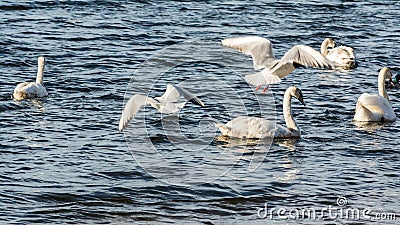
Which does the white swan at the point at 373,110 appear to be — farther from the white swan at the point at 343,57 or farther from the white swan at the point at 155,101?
the white swan at the point at 343,57

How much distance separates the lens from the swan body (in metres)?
10.7

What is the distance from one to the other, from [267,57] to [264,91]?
1.11 m

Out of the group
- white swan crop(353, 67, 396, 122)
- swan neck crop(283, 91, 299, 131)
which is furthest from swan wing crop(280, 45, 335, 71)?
white swan crop(353, 67, 396, 122)

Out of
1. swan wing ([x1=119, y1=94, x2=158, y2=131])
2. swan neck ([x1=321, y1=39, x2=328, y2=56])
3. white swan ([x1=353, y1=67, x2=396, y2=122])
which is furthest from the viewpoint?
swan neck ([x1=321, y1=39, x2=328, y2=56])

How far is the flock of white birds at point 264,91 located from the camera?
10508mm

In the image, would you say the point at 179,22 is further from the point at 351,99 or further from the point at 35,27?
the point at 351,99

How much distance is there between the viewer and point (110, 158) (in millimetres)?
10617

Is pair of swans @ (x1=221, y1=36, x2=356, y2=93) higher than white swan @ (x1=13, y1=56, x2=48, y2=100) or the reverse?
higher

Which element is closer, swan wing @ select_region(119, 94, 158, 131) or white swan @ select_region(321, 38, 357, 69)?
swan wing @ select_region(119, 94, 158, 131)

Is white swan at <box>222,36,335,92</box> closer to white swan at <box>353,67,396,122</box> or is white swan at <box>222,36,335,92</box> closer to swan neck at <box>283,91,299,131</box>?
swan neck at <box>283,91,299,131</box>

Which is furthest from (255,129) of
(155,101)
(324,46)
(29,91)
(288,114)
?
(324,46)

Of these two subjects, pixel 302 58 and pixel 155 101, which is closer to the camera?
pixel 302 58

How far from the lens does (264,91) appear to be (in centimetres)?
1191

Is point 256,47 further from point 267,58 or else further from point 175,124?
point 175,124
